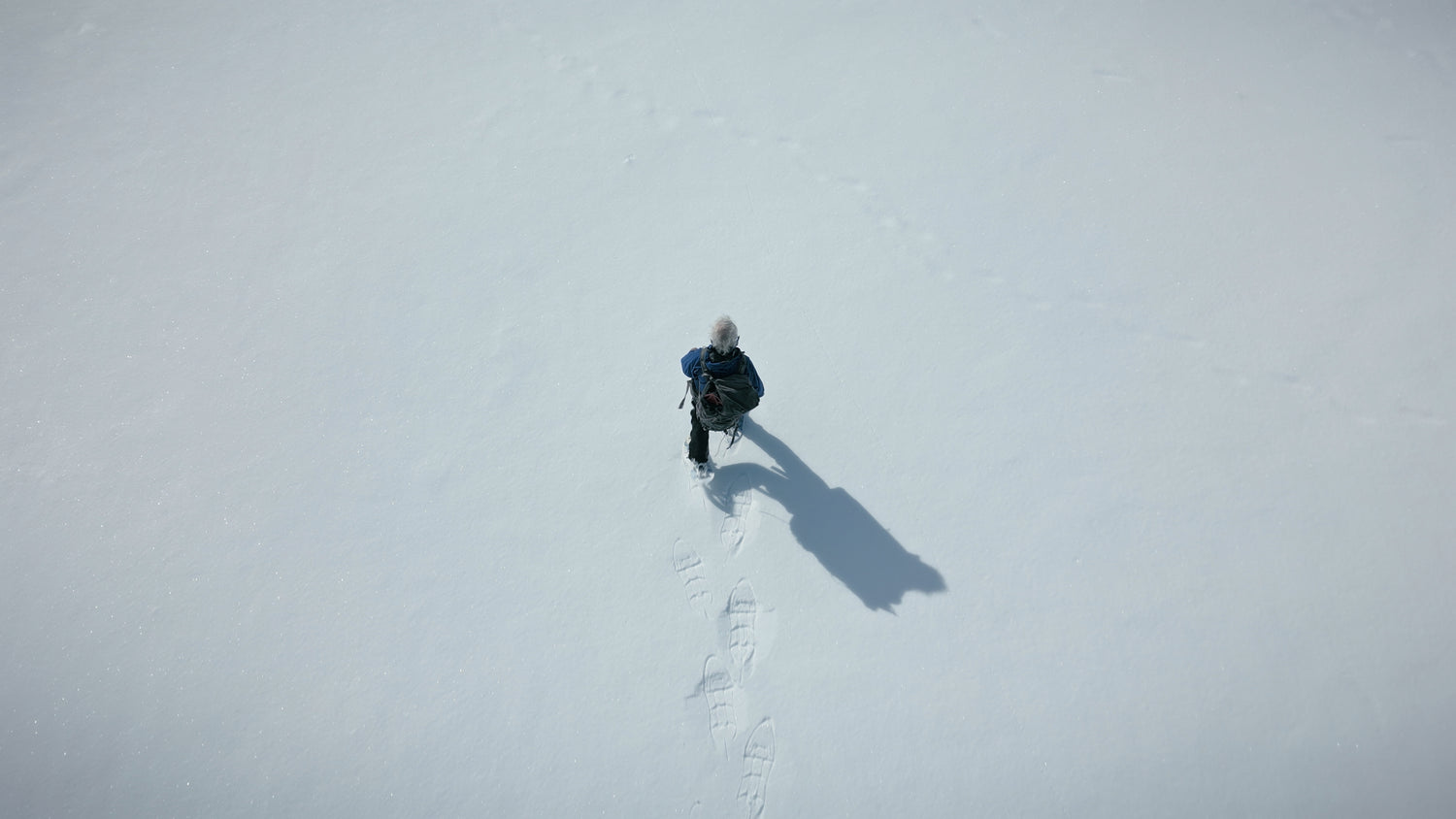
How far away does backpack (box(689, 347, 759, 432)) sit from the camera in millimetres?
3605

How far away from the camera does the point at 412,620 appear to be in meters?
3.90

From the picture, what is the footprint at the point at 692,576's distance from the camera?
3.91 m

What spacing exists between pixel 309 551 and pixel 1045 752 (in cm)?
392

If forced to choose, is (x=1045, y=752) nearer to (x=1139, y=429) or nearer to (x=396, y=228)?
(x=1139, y=429)

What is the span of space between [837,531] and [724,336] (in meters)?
1.40

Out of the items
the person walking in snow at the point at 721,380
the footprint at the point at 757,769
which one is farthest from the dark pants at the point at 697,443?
the footprint at the point at 757,769

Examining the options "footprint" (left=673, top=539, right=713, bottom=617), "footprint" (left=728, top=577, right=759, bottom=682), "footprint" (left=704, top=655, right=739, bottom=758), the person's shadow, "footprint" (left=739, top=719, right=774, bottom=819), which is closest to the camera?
"footprint" (left=739, top=719, right=774, bottom=819)

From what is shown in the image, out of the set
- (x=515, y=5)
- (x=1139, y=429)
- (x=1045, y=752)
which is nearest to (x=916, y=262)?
(x=1139, y=429)

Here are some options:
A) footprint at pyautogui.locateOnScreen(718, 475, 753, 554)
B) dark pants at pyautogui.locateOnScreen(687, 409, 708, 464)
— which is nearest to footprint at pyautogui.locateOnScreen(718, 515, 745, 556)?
footprint at pyautogui.locateOnScreen(718, 475, 753, 554)

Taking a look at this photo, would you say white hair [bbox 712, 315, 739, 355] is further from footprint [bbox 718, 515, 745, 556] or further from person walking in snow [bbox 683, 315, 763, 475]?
footprint [bbox 718, 515, 745, 556]

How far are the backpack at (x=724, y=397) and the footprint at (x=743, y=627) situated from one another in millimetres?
878

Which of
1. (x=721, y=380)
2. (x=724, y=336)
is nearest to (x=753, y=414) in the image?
(x=721, y=380)

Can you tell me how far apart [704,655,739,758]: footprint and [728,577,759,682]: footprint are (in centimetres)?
Answer: 8

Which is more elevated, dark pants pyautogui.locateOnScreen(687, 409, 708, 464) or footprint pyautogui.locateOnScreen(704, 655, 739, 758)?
dark pants pyautogui.locateOnScreen(687, 409, 708, 464)
